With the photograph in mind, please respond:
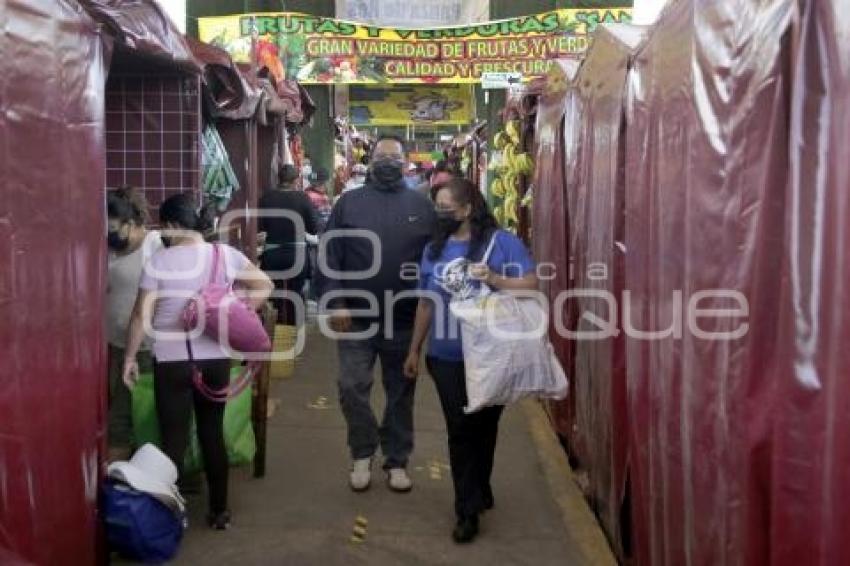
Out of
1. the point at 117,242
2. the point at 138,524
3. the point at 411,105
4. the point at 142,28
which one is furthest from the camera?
the point at 411,105

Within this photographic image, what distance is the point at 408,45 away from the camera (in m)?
13.3

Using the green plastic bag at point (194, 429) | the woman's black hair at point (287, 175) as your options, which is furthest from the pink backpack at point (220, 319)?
the woman's black hair at point (287, 175)

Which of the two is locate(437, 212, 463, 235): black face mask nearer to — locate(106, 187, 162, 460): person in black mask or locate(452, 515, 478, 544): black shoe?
locate(452, 515, 478, 544): black shoe

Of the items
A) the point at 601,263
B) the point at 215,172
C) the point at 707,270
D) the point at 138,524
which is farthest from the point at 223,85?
the point at 707,270

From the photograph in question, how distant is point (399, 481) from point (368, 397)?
1.70 ft

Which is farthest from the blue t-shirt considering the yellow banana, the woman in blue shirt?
the yellow banana

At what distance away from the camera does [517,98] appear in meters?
9.55

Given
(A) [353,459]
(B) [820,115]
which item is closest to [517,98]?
(A) [353,459]

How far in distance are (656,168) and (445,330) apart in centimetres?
166

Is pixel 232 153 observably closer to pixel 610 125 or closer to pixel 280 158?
pixel 280 158

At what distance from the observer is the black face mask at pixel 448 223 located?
4.64m

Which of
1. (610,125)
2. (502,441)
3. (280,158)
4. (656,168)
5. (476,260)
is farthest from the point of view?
(280,158)

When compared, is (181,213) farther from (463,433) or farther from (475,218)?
(463,433)

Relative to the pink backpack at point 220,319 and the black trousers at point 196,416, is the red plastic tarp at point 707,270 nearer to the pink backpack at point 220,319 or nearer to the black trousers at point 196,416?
the pink backpack at point 220,319
